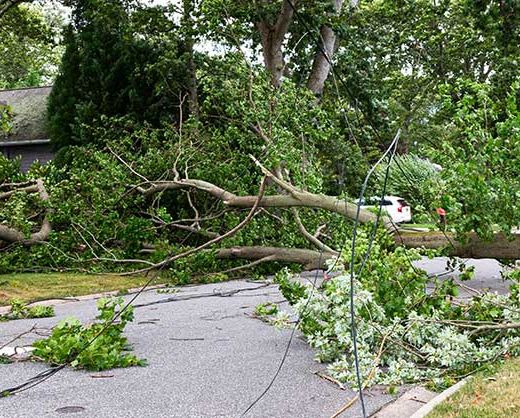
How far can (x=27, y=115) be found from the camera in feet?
77.8

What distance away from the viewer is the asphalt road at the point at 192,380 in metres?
4.13

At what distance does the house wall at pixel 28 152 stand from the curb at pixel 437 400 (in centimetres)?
1981

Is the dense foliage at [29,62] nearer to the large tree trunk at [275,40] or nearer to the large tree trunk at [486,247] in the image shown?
the large tree trunk at [275,40]

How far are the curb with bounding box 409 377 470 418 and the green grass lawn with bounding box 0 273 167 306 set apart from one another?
19.3ft

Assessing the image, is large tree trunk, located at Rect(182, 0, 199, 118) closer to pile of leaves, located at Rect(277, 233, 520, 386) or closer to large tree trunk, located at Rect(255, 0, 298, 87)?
large tree trunk, located at Rect(255, 0, 298, 87)

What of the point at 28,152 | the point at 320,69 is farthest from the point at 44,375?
the point at 28,152

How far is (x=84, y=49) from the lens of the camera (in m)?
16.0

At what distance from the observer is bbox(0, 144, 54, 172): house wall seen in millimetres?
22297

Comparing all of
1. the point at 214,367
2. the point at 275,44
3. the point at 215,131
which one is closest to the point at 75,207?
the point at 215,131

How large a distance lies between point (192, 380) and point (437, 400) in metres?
1.72

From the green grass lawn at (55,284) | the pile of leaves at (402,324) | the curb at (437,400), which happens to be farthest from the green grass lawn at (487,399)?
the green grass lawn at (55,284)

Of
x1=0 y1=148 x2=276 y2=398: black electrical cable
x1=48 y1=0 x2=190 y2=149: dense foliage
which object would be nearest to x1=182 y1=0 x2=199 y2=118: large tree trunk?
x1=48 y1=0 x2=190 y2=149: dense foliage

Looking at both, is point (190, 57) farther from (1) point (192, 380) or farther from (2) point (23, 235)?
(1) point (192, 380)

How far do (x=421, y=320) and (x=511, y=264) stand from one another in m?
1.89
